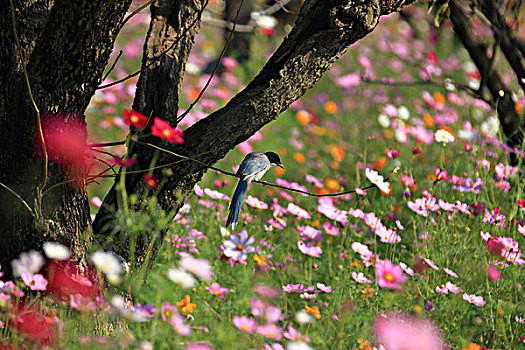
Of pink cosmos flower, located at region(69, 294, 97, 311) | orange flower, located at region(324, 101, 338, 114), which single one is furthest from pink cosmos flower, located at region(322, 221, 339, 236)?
orange flower, located at region(324, 101, 338, 114)

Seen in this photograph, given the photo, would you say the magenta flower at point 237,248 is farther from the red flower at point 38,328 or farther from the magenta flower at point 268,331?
the red flower at point 38,328

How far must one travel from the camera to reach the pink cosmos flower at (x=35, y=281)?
177cm

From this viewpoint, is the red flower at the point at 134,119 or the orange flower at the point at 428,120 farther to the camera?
the orange flower at the point at 428,120

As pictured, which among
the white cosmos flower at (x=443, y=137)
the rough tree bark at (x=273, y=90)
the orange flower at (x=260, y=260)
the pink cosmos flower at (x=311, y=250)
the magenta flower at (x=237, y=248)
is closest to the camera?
the rough tree bark at (x=273, y=90)

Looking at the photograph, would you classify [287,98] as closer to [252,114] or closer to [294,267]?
[252,114]

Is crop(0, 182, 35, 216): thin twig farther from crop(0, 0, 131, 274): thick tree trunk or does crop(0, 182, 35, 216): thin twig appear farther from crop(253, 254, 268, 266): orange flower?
crop(253, 254, 268, 266): orange flower

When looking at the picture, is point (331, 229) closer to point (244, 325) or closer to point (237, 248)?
point (237, 248)

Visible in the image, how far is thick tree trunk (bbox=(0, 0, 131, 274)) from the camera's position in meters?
1.74

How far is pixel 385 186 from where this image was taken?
2.37 metres

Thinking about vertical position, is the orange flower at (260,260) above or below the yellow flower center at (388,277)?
above

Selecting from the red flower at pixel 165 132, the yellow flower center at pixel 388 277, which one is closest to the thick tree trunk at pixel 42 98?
the red flower at pixel 165 132

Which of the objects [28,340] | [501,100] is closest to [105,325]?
[28,340]

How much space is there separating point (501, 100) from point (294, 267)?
1.66m

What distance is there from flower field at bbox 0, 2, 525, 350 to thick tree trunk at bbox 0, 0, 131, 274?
0.32ft
